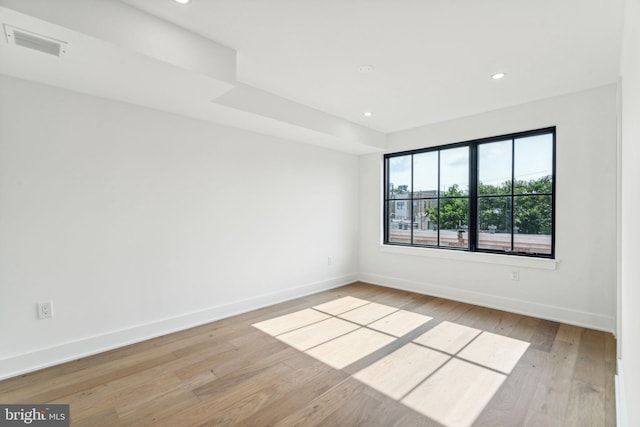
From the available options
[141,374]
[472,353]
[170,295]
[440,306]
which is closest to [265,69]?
[170,295]

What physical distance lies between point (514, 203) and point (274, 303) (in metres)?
3.37

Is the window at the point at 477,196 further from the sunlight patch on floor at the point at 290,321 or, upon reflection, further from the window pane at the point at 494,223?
the sunlight patch on floor at the point at 290,321

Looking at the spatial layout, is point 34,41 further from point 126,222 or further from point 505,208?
point 505,208

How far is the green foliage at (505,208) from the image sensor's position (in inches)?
140

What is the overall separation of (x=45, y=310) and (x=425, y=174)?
15.5 ft

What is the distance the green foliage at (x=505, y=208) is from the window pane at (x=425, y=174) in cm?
24

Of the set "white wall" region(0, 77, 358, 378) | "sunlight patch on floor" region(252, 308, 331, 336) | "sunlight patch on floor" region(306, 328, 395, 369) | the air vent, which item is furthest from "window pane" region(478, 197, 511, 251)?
the air vent

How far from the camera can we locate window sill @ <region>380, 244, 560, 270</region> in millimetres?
3467

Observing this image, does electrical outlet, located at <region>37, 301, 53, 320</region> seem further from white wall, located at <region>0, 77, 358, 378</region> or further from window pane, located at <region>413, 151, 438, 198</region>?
window pane, located at <region>413, 151, 438, 198</region>

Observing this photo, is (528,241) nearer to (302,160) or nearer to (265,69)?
(302,160)

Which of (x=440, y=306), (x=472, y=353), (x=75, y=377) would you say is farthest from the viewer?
(x=440, y=306)

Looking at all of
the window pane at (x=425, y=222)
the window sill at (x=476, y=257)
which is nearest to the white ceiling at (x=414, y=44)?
the window pane at (x=425, y=222)

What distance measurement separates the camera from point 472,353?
8.77 feet

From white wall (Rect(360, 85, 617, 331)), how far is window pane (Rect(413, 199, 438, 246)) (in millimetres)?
412
